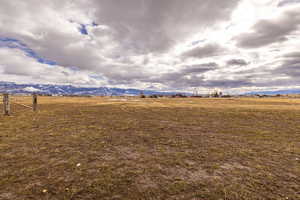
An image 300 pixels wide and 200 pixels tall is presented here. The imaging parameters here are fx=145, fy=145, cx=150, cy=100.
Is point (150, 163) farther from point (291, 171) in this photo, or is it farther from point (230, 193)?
point (291, 171)

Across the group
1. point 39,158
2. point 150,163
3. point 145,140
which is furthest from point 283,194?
point 39,158

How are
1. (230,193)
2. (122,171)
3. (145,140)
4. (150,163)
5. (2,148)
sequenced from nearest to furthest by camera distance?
(230,193) < (122,171) < (150,163) < (2,148) < (145,140)

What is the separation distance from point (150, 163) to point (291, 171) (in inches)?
213

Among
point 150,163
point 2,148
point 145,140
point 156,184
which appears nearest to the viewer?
point 156,184

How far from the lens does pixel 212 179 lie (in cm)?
491

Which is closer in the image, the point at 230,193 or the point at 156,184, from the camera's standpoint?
the point at 230,193

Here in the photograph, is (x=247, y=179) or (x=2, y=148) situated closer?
(x=247, y=179)

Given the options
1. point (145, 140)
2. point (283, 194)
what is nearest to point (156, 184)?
point (283, 194)

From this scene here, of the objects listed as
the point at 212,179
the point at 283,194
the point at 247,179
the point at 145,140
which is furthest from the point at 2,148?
the point at 283,194

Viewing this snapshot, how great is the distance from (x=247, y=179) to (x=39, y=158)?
8.22 metres

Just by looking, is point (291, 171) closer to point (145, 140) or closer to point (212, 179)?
point (212, 179)

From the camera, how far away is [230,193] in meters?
4.14

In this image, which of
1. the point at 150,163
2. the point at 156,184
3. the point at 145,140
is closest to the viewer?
the point at 156,184

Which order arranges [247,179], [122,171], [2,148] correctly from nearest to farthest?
[247,179]
[122,171]
[2,148]
